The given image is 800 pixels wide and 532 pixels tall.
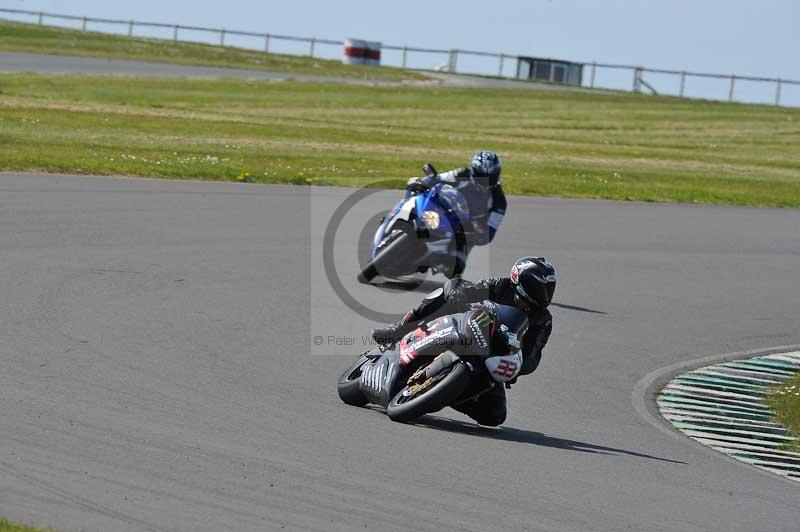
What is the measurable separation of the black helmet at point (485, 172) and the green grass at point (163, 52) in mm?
36697

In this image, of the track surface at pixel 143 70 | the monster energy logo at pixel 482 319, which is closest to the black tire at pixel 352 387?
the monster energy logo at pixel 482 319

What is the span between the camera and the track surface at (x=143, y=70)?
4269 cm

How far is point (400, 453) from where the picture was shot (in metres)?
7.95

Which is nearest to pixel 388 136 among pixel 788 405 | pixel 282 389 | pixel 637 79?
pixel 788 405

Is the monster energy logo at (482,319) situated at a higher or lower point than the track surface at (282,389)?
higher

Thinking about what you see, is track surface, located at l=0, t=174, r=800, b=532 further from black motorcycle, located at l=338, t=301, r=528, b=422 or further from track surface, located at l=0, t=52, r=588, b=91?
track surface, located at l=0, t=52, r=588, b=91

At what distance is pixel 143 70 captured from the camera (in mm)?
46312

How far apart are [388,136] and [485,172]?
749 inches

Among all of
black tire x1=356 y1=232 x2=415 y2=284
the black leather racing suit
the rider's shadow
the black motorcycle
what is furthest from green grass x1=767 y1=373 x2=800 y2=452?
black tire x1=356 y1=232 x2=415 y2=284

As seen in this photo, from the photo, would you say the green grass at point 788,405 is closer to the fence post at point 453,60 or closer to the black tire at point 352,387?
the black tire at point 352,387

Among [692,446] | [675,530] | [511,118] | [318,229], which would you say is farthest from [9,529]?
[511,118]

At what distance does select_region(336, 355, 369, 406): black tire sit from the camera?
9359 mm

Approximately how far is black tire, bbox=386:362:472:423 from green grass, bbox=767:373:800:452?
287cm

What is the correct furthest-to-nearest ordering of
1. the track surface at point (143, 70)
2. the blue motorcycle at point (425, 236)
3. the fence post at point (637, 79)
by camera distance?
the fence post at point (637, 79), the track surface at point (143, 70), the blue motorcycle at point (425, 236)
